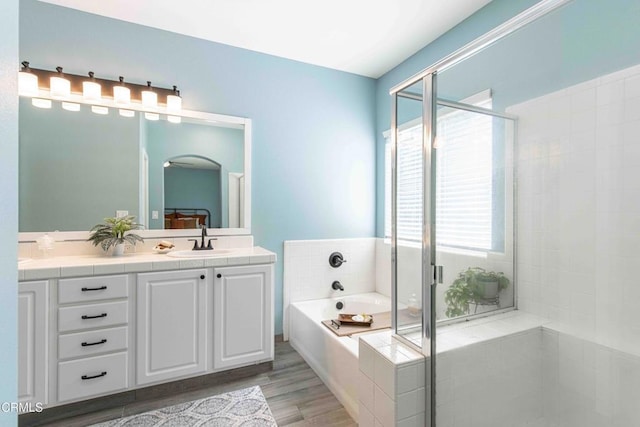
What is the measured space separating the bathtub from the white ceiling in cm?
238

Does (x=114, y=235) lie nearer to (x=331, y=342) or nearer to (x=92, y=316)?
(x=92, y=316)

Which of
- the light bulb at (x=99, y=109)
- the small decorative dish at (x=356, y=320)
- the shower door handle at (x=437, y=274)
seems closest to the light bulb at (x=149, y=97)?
the light bulb at (x=99, y=109)

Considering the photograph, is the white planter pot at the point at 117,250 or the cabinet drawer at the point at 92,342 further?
the white planter pot at the point at 117,250

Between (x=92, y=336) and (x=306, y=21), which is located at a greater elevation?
(x=306, y=21)

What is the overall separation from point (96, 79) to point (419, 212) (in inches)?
100.0

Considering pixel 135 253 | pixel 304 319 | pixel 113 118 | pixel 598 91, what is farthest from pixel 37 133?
pixel 598 91

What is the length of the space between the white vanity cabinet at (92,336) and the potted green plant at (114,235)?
1.31 ft

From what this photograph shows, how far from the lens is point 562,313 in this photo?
4.75 ft

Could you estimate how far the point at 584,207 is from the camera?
1.38 metres

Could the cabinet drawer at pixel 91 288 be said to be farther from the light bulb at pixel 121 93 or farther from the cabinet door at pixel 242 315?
the light bulb at pixel 121 93

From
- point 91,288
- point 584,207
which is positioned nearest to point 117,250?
point 91,288

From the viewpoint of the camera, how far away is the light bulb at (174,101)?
2.48m

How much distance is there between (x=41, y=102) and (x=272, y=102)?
5.64 ft

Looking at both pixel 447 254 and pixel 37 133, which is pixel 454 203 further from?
pixel 37 133
